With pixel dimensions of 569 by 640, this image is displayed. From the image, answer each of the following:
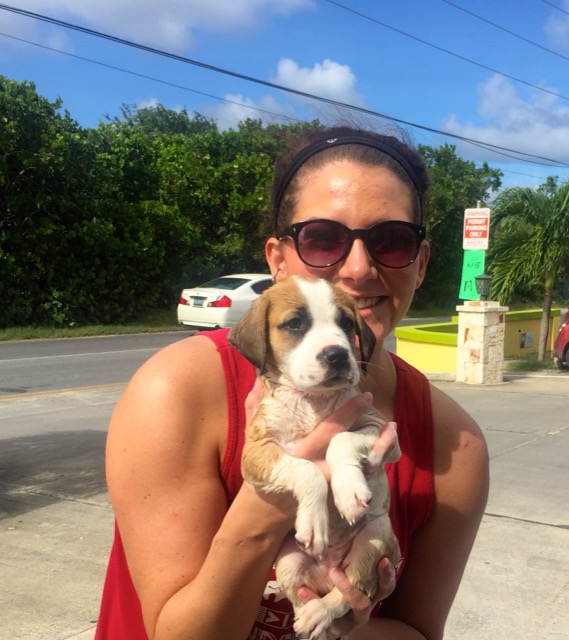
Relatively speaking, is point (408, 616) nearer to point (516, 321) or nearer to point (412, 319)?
point (516, 321)

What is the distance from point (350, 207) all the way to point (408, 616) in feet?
3.90

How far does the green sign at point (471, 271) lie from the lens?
14.1m

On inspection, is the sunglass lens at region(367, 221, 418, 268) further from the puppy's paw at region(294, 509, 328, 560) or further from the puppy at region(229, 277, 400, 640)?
the puppy's paw at region(294, 509, 328, 560)

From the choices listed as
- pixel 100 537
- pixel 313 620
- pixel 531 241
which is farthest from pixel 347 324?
pixel 531 241

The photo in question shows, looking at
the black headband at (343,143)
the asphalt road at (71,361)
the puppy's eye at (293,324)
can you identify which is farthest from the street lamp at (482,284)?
the puppy's eye at (293,324)

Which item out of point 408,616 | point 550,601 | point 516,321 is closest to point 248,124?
point 516,321

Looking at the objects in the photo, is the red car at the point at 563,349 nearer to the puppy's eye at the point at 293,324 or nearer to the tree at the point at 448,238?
the puppy's eye at the point at 293,324

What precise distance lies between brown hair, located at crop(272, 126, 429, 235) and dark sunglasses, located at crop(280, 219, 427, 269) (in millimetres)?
167

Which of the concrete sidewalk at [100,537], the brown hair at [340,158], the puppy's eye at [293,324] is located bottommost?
the concrete sidewalk at [100,537]

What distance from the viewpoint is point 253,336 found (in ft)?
6.41

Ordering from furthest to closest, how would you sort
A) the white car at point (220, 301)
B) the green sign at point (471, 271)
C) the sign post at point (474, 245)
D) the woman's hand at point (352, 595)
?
the white car at point (220, 301) → the green sign at point (471, 271) → the sign post at point (474, 245) → the woman's hand at point (352, 595)

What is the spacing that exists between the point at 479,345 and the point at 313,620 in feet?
39.4

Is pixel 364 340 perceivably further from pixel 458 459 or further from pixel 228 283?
pixel 228 283

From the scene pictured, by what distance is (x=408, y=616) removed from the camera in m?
2.16
